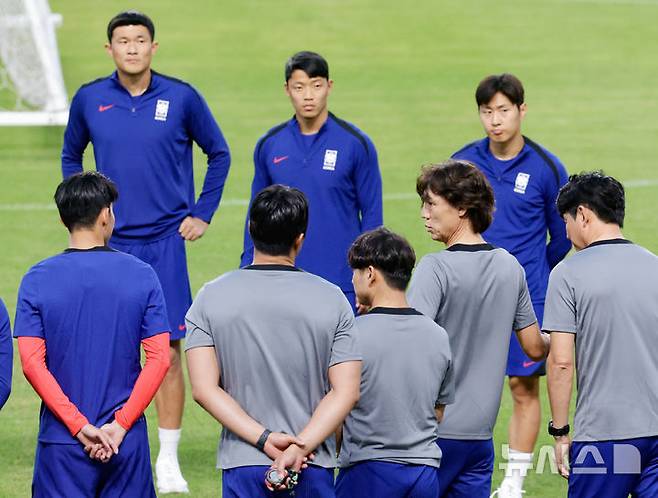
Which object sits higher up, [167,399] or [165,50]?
[165,50]

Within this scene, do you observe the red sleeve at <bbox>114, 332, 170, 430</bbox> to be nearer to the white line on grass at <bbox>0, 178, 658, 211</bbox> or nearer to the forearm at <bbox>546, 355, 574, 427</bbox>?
the forearm at <bbox>546, 355, 574, 427</bbox>

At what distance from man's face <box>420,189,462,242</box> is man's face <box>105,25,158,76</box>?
264 cm

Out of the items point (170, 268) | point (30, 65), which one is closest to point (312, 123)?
point (170, 268)

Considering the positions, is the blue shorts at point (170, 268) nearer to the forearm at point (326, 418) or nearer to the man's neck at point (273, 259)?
the man's neck at point (273, 259)

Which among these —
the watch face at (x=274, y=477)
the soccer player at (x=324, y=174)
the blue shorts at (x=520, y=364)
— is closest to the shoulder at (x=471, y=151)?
the soccer player at (x=324, y=174)

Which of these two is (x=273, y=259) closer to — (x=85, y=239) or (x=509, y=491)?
(x=85, y=239)

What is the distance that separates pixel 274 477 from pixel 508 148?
10.4 ft

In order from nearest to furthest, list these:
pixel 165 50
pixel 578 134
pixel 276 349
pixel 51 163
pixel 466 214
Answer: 1. pixel 276 349
2. pixel 466 214
3. pixel 51 163
4. pixel 578 134
5. pixel 165 50

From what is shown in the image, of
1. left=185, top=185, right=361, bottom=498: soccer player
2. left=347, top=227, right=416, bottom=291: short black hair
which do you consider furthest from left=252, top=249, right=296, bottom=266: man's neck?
left=347, top=227, right=416, bottom=291: short black hair

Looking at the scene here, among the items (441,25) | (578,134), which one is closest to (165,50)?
Result: (441,25)

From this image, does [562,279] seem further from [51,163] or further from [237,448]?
[51,163]

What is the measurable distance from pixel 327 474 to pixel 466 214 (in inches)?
49.2

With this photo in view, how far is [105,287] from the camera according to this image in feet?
17.3

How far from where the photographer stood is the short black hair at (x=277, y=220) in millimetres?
5008
